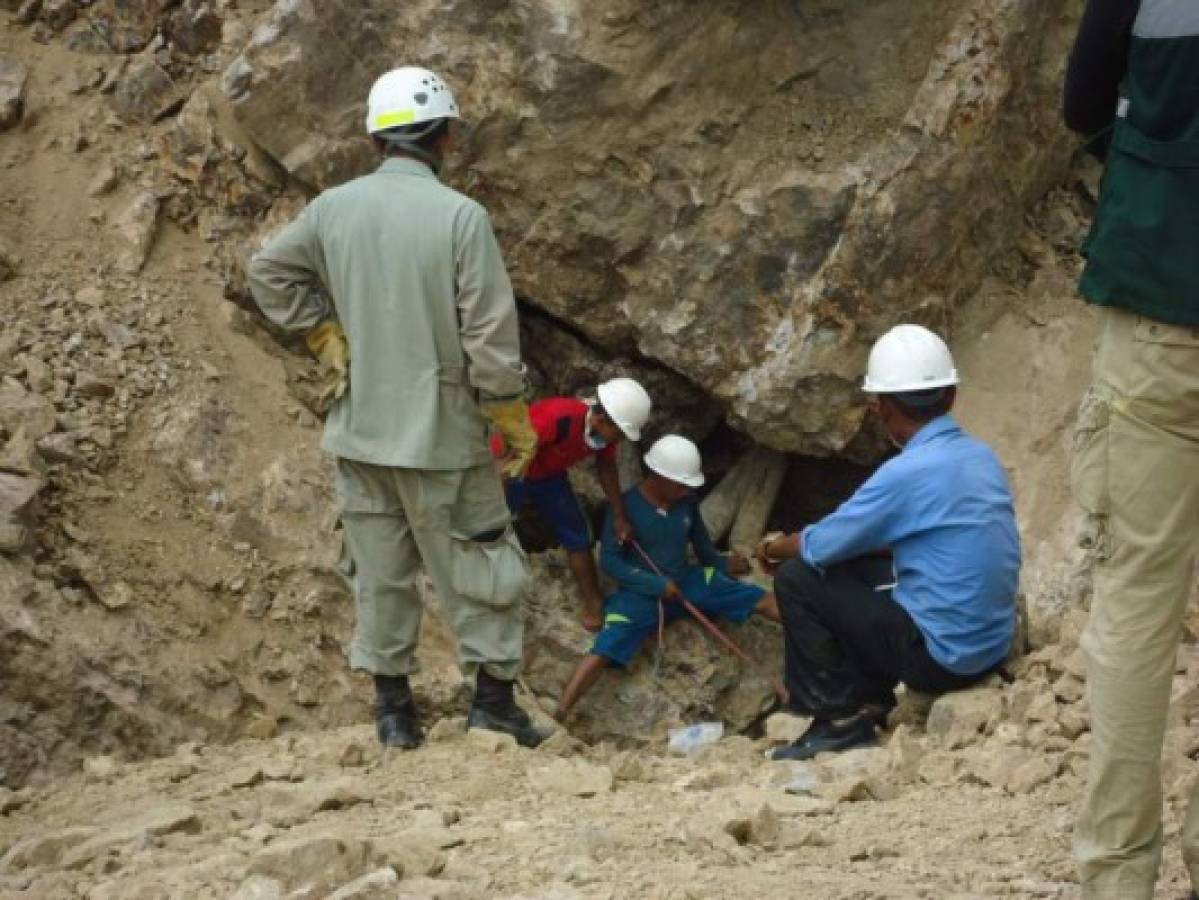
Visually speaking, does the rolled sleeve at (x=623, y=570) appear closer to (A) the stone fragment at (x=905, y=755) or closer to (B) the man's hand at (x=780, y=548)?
(B) the man's hand at (x=780, y=548)

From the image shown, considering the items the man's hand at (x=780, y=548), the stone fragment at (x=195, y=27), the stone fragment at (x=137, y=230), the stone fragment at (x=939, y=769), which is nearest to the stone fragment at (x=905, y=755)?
the stone fragment at (x=939, y=769)

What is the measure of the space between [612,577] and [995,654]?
98.2 inches

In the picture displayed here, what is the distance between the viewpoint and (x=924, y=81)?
6.66 meters

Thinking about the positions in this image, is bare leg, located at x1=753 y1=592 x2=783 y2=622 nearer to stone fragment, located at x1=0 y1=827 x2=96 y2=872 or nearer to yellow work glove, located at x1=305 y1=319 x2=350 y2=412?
yellow work glove, located at x1=305 y1=319 x2=350 y2=412

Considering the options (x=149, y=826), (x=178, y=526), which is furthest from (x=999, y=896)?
(x=178, y=526)

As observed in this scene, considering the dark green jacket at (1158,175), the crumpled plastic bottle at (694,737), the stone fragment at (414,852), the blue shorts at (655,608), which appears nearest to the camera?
the dark green jacket at (1158,175)

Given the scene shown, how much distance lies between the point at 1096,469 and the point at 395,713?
2872mm

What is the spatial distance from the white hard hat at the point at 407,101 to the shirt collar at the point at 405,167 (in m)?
0.11

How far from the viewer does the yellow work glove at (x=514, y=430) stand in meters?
4.94

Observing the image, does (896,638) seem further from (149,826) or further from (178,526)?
(178,526)

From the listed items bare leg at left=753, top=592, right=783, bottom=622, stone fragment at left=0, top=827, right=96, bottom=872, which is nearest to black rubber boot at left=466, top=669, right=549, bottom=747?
stone fragment at left=0, top=827, right=96, bottom=872

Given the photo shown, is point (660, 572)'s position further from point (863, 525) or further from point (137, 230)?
point (137, 230)

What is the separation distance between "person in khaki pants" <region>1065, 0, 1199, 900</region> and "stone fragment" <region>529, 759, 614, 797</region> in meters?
1.78

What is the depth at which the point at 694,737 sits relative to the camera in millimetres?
6223
